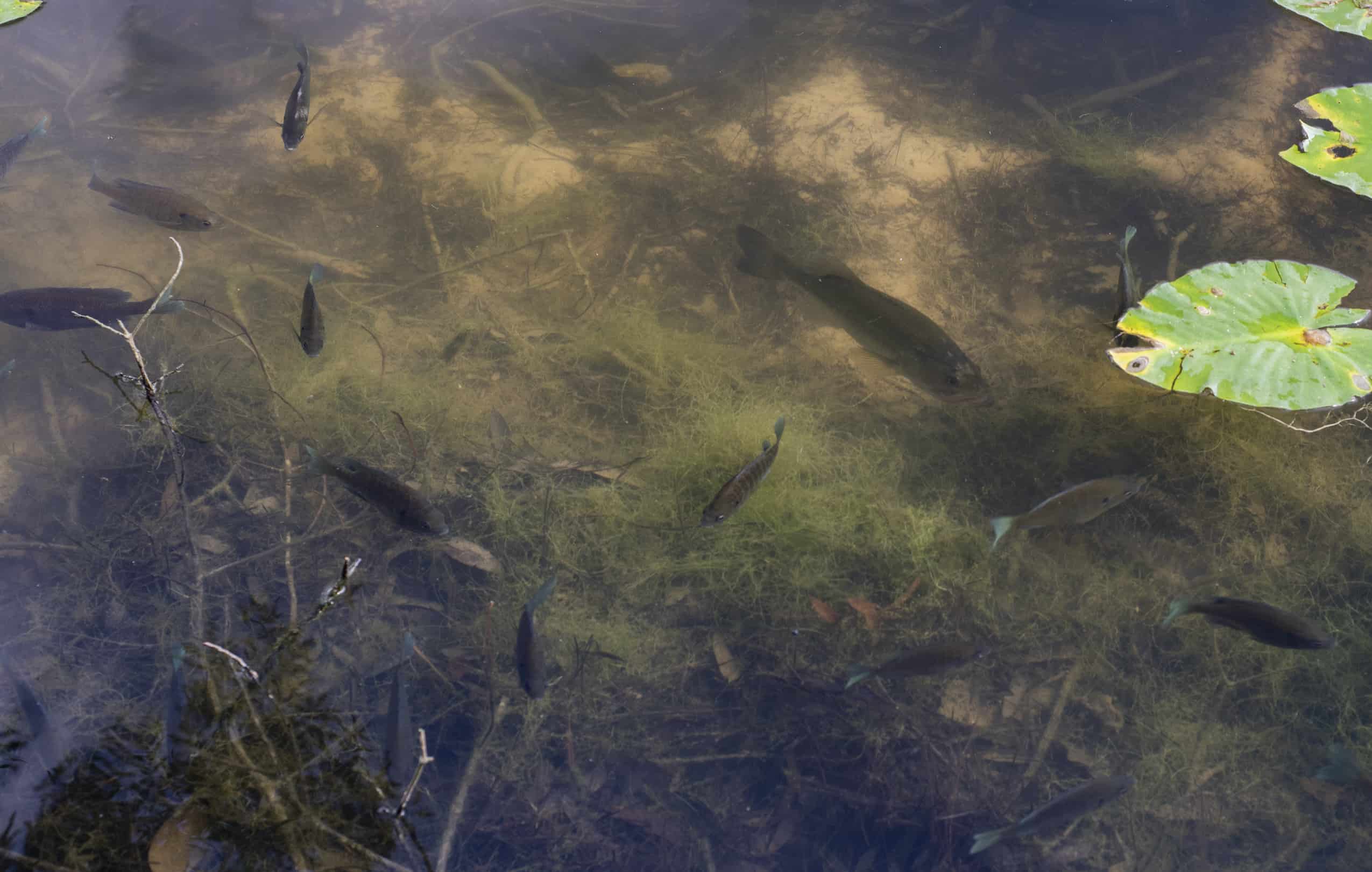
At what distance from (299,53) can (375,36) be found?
53 centimetres

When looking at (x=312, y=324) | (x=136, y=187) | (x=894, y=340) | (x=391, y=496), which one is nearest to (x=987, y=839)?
(x=894, y=340)

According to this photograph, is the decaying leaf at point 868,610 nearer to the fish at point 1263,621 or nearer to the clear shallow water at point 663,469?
the clear shallow water at point 663,469

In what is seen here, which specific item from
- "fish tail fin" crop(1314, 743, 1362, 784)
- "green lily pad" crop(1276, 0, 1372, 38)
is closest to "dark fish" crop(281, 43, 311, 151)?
"fish tail fin" crop(1314, 743, 1362, 784)

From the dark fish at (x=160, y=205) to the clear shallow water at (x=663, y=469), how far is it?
0.18 m

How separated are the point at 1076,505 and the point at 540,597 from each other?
2.24 metres

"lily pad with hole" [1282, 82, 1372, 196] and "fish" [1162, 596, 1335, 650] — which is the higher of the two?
"lily pad with hole" [1282, 82, 1372, 196]

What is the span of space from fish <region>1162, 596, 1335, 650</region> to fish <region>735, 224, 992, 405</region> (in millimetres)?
1270

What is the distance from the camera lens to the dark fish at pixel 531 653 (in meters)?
2.97

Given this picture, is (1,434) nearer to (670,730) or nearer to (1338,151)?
(670,730)

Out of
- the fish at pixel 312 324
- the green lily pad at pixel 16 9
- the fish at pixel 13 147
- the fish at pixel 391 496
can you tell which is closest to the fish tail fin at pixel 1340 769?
the fish at pixel 391 496

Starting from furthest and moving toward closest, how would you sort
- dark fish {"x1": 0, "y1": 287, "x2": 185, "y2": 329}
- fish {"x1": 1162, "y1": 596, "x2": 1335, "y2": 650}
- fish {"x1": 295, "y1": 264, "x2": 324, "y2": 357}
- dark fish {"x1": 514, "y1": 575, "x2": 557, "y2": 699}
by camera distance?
dark fish {"x1": 0, "y1": 287, "x2": 185, "y2": 329}, fish {"x1": 295, "y1": 264, "x2": 324, "y2": 357}, fish {"x1": 1162, "y1": 596, "x2": 1335, "y2": 650}, dark fish {"x1": 514, "y1": 575, "x2": 557, "y2": 699}

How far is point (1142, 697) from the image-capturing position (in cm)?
328

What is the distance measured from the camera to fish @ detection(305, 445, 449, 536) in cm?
329

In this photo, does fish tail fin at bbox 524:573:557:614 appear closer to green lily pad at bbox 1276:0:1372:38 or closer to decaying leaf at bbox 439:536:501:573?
decaying leaf at bbox 439:536:501:573
